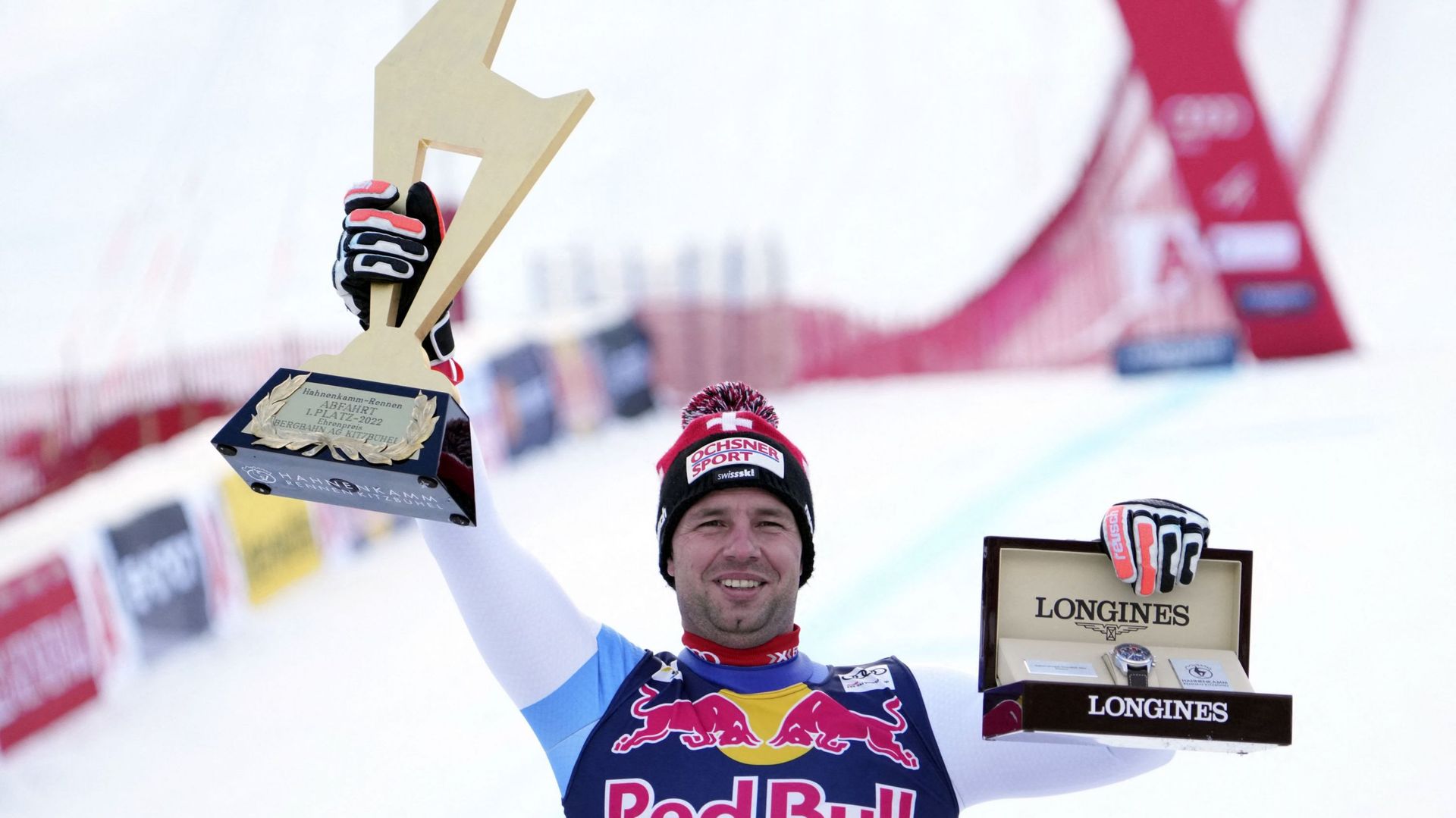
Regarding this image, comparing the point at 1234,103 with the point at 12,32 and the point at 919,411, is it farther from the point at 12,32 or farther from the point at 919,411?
the point at 12,32

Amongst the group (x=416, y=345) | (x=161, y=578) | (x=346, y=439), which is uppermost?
(x=416, y=345)

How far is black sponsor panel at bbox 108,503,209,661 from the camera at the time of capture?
461 centimetres

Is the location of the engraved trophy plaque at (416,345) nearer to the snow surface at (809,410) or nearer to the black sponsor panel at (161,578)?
the snow surface at (809,410)

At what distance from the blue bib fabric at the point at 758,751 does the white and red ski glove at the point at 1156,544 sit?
1.23ft

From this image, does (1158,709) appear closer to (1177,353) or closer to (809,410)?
(809,410)

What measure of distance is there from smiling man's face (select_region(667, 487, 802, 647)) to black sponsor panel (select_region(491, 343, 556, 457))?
17.8ft

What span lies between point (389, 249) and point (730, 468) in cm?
56

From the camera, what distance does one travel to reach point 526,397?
7.65m

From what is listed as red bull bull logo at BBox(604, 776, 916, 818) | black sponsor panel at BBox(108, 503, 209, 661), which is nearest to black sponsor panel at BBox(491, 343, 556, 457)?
black sponsor panel at BBox(108, 503, 209, 661)

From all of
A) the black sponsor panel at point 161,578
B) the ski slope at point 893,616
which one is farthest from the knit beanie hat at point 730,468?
the black sponsor panel at point 161,578

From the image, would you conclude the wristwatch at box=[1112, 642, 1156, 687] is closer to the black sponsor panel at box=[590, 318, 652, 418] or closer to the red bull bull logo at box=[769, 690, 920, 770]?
the red bull bull logo at box=[769, 690, 920, 770]

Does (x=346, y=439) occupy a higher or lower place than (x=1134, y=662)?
higher

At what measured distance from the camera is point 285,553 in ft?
18.1

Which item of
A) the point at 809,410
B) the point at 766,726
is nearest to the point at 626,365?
the point at 809,410
